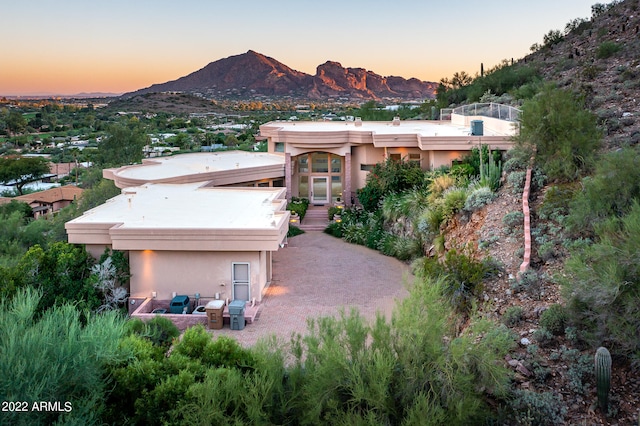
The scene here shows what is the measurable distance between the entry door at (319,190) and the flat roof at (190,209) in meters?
7.04

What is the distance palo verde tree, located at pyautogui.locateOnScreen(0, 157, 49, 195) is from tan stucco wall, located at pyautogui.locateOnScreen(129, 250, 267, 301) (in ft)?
169

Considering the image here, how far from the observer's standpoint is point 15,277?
15414 mm

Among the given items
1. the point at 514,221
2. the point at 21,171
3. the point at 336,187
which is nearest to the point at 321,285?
the point at 514,221

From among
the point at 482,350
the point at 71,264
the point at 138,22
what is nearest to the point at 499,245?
the point at 482,350

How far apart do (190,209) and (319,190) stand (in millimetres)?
12133

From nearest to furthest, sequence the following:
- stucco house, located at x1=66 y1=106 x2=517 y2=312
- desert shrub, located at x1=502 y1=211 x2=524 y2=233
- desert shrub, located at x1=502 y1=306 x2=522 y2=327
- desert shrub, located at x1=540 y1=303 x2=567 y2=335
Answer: desert shrub, located at x1=540 y1=303 x2=567 y2=335
desert shrub, located at x1=502 y1=306 x2=522 y2=327
desert shrub, located at x1=502 y1=211 x2=524 y2=233
stucco house, located at x1=66 y1=106 x2=517 y2=312

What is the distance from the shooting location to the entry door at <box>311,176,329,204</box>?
101ft

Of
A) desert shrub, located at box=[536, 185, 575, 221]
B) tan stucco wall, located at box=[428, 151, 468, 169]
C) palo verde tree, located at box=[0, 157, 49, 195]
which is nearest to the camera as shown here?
desert shrub, located at box=[536, 185, 575, 221]

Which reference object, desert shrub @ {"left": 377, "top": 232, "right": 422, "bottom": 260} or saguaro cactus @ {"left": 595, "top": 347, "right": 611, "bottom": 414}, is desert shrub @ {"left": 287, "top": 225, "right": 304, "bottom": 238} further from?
saguaro cactus @ {"left": 595, "top": 347, "right": 611, "bottom": 414}

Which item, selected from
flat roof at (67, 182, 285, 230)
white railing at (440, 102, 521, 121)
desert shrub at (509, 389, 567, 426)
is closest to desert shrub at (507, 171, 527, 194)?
white railing at (440, 102, 521, 121)

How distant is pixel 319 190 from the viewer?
1217 inches

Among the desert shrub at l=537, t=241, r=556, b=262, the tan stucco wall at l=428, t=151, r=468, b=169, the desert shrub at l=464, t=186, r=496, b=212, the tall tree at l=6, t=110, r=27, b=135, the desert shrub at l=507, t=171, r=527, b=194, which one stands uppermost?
the tall tree at l=6, t=110, r=27, b=135

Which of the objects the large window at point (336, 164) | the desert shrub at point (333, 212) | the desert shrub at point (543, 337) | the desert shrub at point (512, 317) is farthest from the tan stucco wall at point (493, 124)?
the desert shrub at point (543, 337)

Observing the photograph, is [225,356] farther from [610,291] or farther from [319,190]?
[319,190]
